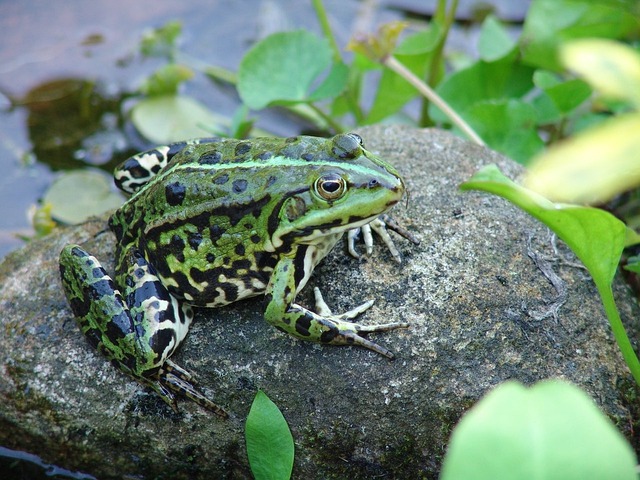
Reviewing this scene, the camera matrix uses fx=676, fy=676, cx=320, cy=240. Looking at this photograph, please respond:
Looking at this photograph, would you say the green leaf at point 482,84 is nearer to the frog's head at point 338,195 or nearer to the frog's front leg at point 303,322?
the frog's head at point 338,195

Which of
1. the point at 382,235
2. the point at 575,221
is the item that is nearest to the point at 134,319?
the point at 382,235

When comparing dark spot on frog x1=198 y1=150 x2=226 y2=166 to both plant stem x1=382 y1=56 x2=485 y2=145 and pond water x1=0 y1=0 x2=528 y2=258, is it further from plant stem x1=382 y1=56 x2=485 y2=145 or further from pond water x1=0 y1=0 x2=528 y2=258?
pond water x1=0 y1=0 x2=528 y2=258

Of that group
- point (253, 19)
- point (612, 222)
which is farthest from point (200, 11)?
point (612, 222)

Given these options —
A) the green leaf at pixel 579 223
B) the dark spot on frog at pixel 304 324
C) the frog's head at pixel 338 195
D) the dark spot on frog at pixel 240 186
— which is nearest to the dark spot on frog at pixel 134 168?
the dark spot on frog at pixel 240 186

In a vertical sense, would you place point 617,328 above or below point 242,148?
below

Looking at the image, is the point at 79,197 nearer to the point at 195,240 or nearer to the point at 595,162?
the point at 195,240

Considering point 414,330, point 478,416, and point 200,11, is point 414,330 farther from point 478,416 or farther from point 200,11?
point 200,11
